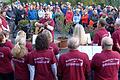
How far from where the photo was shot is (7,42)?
25.7 feet

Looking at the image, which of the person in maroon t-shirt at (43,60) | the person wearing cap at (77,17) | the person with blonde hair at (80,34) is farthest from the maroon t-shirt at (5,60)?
the person wearing cap at (77,17)

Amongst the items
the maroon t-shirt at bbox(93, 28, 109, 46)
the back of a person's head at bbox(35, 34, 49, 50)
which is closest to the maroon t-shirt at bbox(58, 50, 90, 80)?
the back of a person's head at bbox(35, 34, 49, 50)

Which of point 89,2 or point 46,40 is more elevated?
point 89,2

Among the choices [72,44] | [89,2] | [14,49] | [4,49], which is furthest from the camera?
[89,2]

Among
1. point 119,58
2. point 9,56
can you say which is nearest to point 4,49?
point 9,56

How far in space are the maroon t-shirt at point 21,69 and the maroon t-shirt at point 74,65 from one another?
0.91 meters

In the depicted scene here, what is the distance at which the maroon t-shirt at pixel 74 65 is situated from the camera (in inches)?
259

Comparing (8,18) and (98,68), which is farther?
(8,18)

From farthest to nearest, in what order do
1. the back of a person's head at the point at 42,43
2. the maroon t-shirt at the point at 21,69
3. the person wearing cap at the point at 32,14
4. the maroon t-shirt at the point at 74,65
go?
the person wearing cap at the point at 32,14, the maroon t-shirt at the point at 21,69, the back of a person's head at the point at 42,43, the maroon t-shirt at the point at 74,65

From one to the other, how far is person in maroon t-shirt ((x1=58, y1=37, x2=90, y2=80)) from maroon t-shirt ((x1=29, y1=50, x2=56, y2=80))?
250mm

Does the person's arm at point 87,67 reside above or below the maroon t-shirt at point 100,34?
below

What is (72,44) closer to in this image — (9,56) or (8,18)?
(9,56)

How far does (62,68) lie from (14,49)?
43.8 inches

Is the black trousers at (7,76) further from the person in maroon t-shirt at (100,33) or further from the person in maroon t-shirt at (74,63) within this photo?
the person in maroon t-shirt at (100,33)
